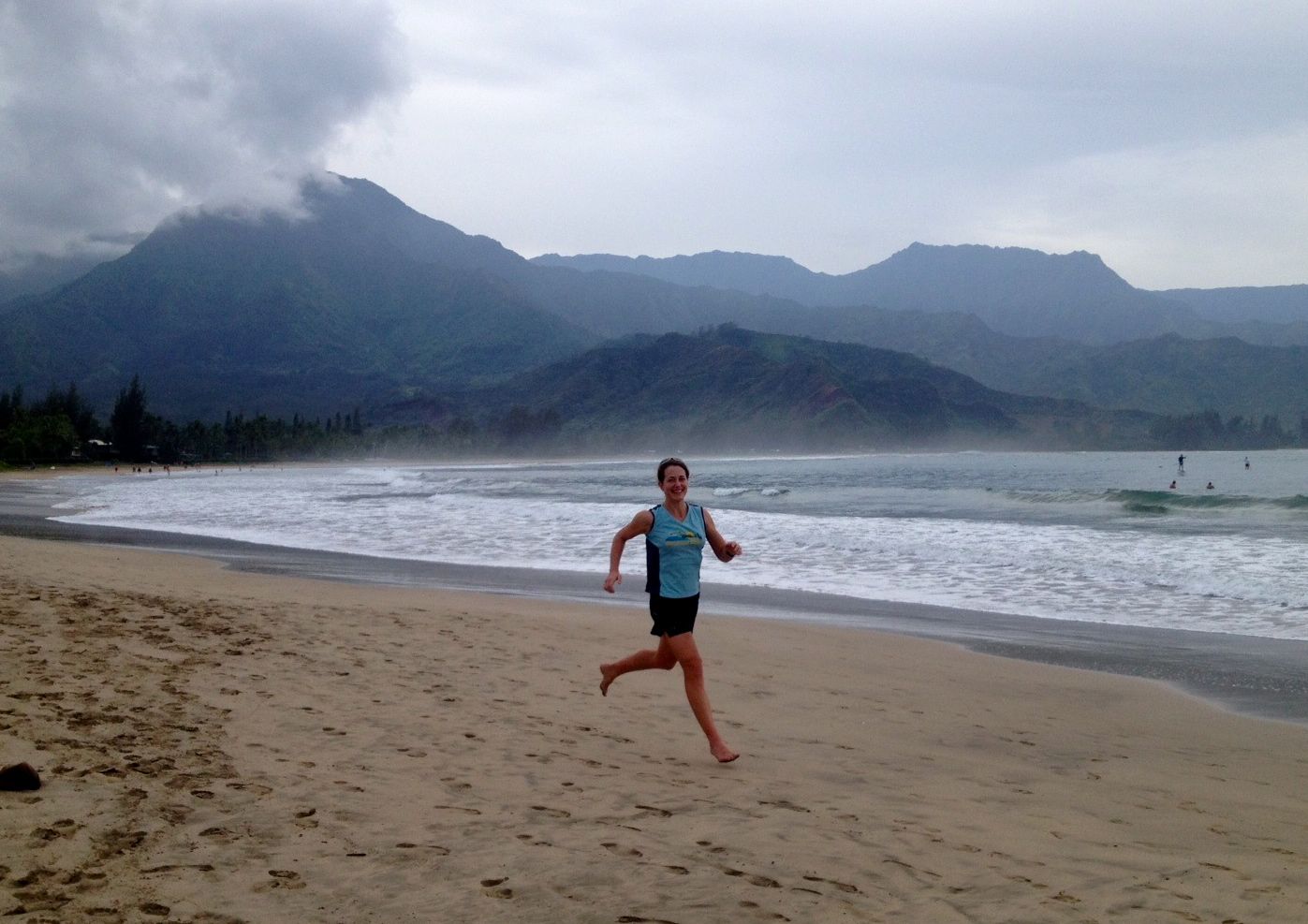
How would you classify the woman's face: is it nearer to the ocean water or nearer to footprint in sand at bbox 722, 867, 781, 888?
footprint in sand at bbox 722, 867, 781, 888

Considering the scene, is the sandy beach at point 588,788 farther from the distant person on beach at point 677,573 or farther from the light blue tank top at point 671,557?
the light blue tank top at point 671,557

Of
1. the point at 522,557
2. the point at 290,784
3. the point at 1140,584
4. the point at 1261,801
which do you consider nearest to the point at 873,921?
the point at 290,784

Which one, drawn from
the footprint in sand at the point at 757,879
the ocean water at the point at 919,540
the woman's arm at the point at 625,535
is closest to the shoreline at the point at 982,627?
the ocean water at the point at 919,540

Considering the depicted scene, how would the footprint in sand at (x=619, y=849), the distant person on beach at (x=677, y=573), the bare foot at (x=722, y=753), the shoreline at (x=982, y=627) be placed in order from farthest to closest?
the shoreline at (x=982, y=627) < the distant person on beach at (x=677, y=573) < the bare foot at (x=722, y=753) < the footprint in sand at (x=619, y=849)

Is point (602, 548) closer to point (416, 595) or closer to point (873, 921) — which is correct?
point (416, 595)

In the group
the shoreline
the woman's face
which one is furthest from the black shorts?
the shoreline

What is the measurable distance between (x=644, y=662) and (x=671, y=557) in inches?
32.7

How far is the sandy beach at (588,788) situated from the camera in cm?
365

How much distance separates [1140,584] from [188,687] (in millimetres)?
12946

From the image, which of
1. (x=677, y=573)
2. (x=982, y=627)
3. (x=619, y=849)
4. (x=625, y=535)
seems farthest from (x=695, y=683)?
(x=982, y=627)

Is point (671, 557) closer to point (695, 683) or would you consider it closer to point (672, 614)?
point (672, 614)

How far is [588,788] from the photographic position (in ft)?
16.1

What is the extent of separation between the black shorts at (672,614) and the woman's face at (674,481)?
595mm

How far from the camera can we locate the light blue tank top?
570 cm
